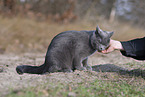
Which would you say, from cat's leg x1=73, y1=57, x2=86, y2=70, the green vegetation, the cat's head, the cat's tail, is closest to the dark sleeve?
the cat's head

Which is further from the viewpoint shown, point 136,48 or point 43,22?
point 43,22

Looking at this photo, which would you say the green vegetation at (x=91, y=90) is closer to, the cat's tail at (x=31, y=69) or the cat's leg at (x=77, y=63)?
the cat's leg at (x=77, y=63)

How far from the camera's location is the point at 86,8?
27.9ft

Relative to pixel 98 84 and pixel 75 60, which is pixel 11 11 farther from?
pixel 98 84

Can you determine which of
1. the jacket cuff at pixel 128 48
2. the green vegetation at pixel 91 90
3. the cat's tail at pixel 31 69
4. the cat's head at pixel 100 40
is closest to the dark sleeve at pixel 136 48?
the jacket cuff at pixel 128 48

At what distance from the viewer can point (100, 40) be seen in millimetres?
2346

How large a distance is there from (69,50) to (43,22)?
17.7ft

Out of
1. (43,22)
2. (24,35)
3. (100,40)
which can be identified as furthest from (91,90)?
(43,22)

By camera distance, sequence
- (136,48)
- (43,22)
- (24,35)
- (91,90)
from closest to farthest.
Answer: (91,90)
(136,48)
(24,35)
(43,22)

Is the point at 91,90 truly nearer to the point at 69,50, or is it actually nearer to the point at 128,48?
the point at 69,50

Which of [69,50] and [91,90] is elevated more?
[69,50]

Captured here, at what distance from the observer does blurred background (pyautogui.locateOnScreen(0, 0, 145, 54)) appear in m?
5.57

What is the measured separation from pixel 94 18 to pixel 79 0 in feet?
4.37

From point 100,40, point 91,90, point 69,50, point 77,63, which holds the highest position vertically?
point 100,40
